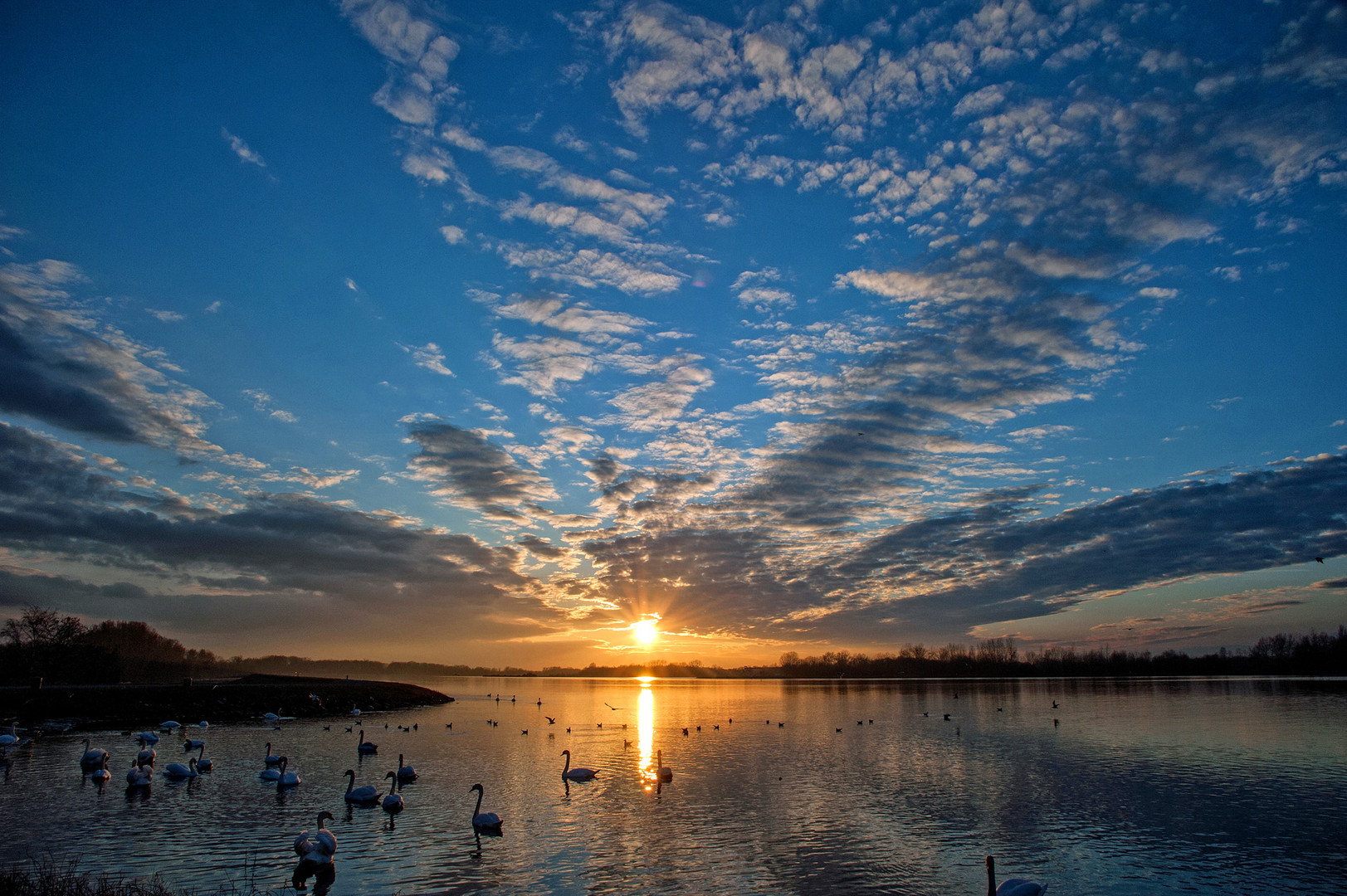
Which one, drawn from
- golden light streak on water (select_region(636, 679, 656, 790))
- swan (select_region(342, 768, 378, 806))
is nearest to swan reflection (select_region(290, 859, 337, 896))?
swan (select_region(342, 768, 378, 806))

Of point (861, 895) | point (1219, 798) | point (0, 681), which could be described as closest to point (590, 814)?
point (861, 895)

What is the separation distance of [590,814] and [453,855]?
6.98 meters

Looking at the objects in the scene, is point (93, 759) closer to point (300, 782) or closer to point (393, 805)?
point (300, 782)

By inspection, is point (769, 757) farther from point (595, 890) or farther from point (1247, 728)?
point (1247, 728)

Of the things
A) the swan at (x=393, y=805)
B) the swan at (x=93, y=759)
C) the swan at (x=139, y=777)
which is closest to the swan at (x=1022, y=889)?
the swan at (x=393, y=805)

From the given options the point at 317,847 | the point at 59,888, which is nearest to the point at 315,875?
the point at 317,847

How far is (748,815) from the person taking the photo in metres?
25.7

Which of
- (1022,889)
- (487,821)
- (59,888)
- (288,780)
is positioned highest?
(59,888)

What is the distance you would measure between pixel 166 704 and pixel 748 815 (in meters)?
59.3

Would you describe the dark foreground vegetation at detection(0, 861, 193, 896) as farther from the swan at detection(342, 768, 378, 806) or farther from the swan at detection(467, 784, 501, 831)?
the swan at detection(342, 768, 378, 806)

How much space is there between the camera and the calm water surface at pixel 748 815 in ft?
60.1

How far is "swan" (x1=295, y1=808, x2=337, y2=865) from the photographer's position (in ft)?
58.4

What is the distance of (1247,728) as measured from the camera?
5291 centimetres

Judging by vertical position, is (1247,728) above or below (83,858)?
below
